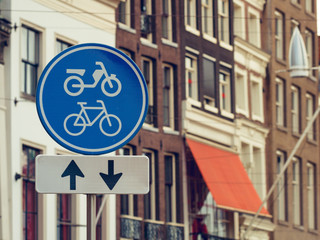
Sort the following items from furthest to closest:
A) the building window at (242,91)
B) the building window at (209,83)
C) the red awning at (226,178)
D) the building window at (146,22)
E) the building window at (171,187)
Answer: the building window at (242,91) → the building window at (209,83) → the red awning at (226,178) → the building window at (171,187) → the building window at (146,22)

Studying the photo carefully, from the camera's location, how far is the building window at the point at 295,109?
177ft

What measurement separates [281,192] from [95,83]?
45.1 m

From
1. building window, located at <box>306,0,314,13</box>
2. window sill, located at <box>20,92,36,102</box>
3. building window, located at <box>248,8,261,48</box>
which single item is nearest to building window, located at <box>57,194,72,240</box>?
window sill, located at <box>20,92,36,102</box>

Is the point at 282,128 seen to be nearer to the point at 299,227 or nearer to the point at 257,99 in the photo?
the point at 257,99

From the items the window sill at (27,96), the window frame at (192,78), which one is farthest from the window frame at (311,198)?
the window sill at (27,96)

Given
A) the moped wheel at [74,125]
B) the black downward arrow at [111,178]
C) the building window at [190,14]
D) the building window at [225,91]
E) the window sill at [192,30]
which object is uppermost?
the building window at [190,14]

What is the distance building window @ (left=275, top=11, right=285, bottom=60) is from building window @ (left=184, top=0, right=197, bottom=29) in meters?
8.90

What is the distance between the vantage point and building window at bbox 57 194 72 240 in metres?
32.8

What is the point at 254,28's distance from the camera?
166 feet

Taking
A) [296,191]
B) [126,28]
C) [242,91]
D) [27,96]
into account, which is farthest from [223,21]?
[27,96]

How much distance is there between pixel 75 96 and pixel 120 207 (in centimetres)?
3013

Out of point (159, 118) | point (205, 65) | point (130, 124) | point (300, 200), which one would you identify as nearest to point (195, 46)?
point (205, 65)

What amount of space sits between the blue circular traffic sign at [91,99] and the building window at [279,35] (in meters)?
45.6

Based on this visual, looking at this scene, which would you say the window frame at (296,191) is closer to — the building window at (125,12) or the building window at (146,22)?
the building window at (146,22)
